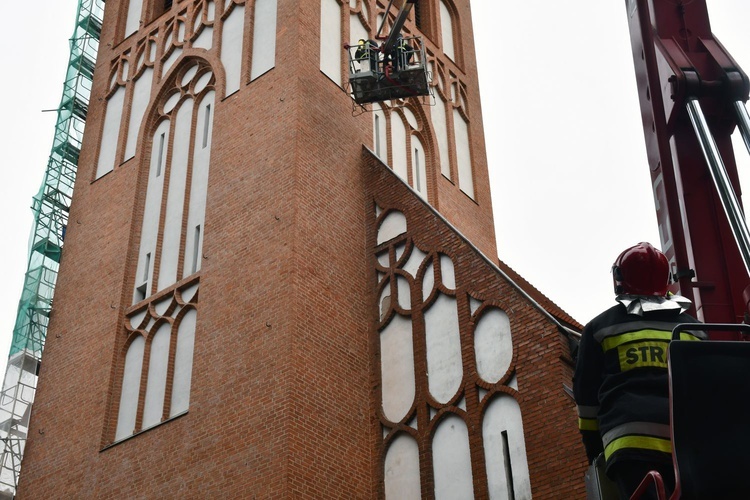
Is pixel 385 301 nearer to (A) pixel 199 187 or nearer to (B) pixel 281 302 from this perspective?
(B) pixel 281 302

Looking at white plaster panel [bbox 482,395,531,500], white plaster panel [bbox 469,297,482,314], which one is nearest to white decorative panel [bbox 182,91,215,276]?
white plaster panel [bbox 469,297,482,314]

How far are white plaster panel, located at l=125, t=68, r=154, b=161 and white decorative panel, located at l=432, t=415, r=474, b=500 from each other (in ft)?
26.7

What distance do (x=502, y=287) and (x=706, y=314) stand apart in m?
5.89

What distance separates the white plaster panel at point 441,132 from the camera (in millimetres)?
17766

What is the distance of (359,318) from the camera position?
536 inches

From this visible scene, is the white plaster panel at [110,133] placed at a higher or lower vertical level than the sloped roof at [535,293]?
higher

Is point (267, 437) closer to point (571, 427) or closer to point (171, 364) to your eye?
point (171, 364)

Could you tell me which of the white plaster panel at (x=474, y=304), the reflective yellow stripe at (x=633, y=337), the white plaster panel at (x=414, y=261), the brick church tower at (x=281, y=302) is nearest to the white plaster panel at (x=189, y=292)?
the brick church tower at (x=281, y=302)

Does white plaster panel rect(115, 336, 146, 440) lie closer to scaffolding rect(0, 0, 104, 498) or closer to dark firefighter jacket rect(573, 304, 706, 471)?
scaffolding rect(0, 0, 104, 498)

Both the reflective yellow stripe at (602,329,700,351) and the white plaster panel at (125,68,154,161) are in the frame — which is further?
the white plaster panel at (125,68,154,161)

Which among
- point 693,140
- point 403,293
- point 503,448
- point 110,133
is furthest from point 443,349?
point 110,133

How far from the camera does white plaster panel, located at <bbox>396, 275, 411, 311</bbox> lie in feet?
43.9

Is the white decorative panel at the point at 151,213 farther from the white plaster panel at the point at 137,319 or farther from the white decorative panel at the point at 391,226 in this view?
the white decorative panel at the point at 391,226

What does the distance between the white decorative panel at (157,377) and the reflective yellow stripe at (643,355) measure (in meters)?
10.1
